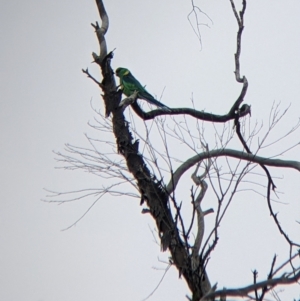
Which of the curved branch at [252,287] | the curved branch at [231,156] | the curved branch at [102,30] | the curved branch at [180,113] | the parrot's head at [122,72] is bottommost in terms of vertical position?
the curved branch at [252,287]

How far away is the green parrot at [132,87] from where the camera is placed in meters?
5.61

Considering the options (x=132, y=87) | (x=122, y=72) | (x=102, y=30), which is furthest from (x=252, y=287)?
(x=122, y=72)

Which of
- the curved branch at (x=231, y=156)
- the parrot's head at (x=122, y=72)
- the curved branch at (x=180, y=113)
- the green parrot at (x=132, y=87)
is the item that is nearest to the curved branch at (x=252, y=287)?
the curved branch at (x=231, y=156)

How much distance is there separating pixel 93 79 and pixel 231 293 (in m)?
3.06

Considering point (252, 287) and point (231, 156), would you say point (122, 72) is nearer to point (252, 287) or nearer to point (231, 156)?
point (231, 156)

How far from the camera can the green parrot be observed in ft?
18.4

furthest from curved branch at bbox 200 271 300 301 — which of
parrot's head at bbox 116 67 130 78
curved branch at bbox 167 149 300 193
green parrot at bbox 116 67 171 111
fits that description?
parrot's head at bbox 116 67 130 78

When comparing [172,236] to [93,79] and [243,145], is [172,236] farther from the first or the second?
[93,79]

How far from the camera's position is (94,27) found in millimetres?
5039

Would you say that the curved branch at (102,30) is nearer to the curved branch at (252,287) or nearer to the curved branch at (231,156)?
the curved branch at (231,156)

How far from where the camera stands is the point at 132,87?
6.39 meters

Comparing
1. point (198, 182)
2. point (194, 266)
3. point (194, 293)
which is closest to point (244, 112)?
point (198, 182)

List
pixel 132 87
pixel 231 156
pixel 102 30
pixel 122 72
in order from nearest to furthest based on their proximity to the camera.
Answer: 1. pixel 231 156
2. pixel 102 30
3. pixel 132 87
4. pixel 122 72

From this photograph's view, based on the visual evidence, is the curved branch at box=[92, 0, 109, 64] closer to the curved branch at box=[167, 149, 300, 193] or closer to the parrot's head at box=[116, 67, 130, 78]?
the curved branch at box=[167, 149, 300, 193]
